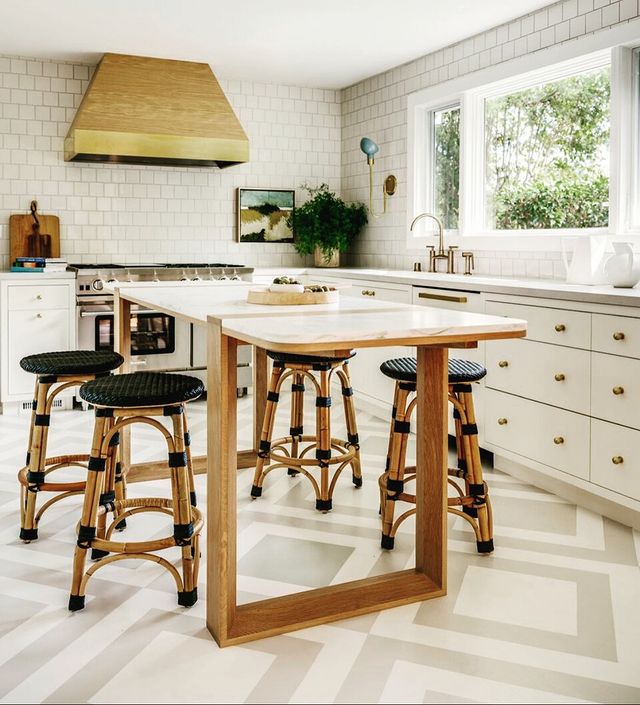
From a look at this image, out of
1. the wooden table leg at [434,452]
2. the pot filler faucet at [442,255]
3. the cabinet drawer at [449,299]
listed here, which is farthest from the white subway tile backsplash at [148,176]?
the wooden table leg at [434,452]

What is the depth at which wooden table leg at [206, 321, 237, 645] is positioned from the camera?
86.4 inches

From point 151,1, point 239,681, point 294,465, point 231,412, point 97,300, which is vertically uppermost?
point 151,1

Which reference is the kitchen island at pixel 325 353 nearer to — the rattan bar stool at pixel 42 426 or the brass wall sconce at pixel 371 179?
the rattan bar stool at pixel 42 426

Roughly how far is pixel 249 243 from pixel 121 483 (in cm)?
384

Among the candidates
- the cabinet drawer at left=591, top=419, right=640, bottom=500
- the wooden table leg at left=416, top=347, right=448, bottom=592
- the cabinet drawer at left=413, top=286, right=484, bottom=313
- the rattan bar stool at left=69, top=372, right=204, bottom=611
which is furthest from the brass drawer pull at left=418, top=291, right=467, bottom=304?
the rattan bar stool at left=69, top=372, right=204, bottom=611

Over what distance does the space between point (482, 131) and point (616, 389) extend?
104 inches

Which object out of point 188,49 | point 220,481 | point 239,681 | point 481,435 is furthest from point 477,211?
point 239,681

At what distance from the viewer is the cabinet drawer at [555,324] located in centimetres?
323

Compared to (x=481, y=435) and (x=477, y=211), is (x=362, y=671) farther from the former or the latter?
(x=477, y=211)

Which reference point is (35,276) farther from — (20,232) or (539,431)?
(539,431)

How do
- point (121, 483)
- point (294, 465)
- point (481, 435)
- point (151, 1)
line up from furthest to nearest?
1. point (151, 1)
2. point (481, 435)
3. point (294, 465)
4. point (121, 483)

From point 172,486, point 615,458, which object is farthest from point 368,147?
point 172,486

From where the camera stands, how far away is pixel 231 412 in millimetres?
2223

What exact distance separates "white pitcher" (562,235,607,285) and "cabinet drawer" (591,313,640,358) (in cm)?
78
